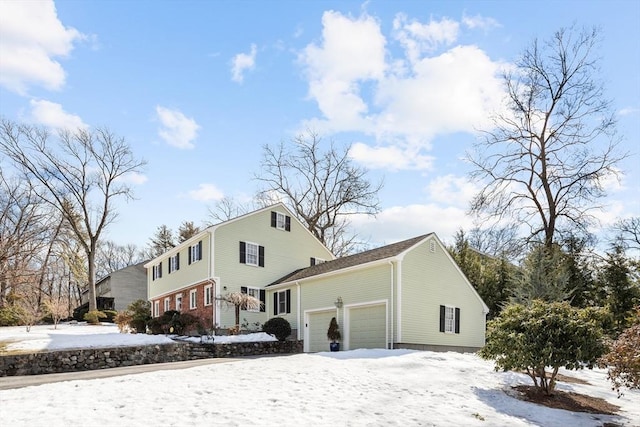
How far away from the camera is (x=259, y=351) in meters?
20.2

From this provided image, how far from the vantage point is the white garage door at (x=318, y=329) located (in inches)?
821

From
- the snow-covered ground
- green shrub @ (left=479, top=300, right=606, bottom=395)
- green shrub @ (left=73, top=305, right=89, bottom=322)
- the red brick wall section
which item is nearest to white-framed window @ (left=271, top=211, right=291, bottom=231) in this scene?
the red brick wall section

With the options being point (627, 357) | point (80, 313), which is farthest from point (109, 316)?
point (627, 357)

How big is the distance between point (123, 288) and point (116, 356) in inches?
1150

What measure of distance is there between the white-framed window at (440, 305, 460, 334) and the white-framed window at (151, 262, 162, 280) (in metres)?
19.7

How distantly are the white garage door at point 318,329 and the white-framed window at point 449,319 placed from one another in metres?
4.50

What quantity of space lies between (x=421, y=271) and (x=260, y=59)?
10.1 m

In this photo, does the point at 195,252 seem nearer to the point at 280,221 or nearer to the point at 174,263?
the point at 174,263

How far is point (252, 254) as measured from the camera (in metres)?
24.9

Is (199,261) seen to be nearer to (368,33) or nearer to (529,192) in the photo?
(368,33)

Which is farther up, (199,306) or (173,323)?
(199,306)

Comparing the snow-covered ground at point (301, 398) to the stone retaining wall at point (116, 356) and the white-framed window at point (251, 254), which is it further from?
the white-framed window at point (251, 254)

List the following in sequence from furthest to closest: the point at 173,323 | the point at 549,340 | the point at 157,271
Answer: the point at 157,271 → the point at 173,323 → the point at 549,340

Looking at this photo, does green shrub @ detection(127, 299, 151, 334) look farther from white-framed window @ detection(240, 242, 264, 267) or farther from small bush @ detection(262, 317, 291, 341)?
small bush @ detection(262, 317, 291, 341)
